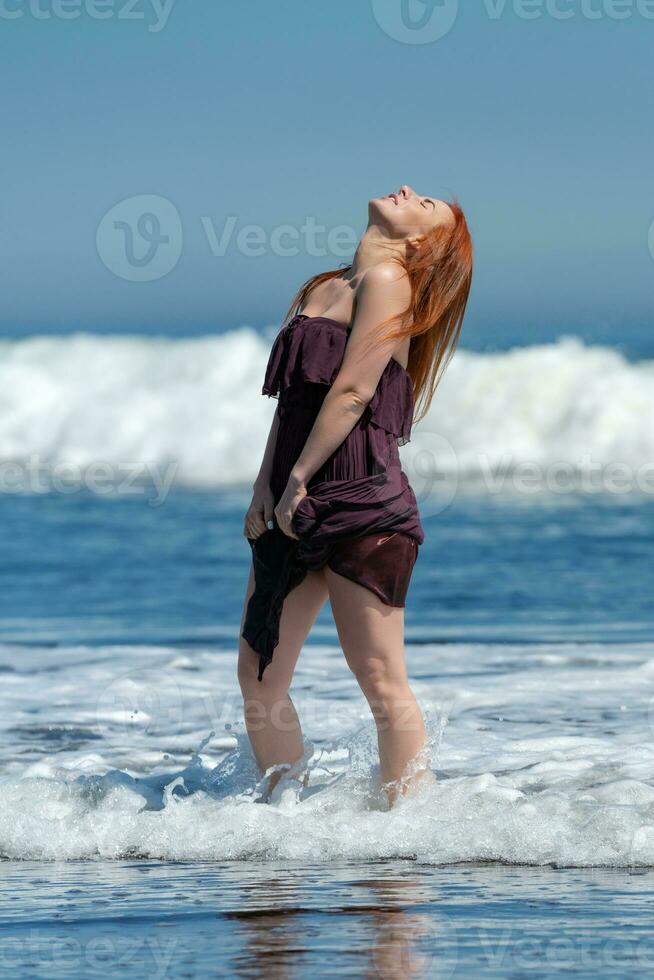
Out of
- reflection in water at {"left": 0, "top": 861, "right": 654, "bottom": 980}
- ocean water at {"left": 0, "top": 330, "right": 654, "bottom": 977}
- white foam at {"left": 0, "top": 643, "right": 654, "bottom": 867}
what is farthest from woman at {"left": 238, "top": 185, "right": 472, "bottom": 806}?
reflection in water at {"left": 0, "top": 861, "right": 654, "bottom": 980}

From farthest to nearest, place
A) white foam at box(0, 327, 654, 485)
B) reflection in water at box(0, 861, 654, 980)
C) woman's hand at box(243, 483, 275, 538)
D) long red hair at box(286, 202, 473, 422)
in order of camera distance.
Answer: white foam at box(0, 327, 654, 485)
woman's hand at box(243, 483, 275, 538)
long red hair at box(286, 202, 473, 422)
reflection in water at box(0, 861, 654, 980)

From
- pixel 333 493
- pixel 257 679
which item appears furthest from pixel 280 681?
pixel 333 493

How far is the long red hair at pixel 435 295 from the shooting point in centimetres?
413

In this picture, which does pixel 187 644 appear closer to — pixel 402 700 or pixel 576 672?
pixel 576 672

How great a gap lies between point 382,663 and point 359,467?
57 cm

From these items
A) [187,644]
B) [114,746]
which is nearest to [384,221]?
[114,746]

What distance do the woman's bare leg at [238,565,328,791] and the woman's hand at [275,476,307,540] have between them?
205 millimetres

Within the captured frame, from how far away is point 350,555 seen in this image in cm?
409

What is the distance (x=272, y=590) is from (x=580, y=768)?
148 centimetres

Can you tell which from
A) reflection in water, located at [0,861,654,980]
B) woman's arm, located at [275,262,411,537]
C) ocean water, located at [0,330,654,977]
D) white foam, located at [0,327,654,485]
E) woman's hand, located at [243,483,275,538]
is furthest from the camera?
white foam, located at [0,327,654,485]

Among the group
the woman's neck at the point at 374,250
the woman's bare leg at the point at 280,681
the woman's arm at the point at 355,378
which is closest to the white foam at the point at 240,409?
the woman's bare leg at the point at 280,681

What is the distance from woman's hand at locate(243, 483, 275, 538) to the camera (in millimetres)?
4242

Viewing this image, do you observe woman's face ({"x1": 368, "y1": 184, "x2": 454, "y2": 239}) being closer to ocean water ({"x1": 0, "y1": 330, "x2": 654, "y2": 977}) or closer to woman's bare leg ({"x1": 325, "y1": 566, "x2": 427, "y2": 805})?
woman's bare leg ({"x1": 325, "y1": 566, "x2": 427, "y2": 805})

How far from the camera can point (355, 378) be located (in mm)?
4020
